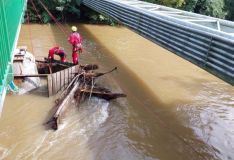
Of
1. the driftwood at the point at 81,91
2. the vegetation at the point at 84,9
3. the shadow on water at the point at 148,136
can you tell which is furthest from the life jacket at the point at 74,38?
the vegetation at the point at 84,9

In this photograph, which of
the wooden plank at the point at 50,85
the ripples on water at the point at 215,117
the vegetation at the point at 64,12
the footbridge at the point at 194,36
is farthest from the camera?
the vegetation at the point at 64,12

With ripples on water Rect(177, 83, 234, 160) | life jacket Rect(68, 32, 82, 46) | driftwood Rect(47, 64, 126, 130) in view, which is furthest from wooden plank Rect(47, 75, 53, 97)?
ripples on water Rect(177, 83, 234, 160)

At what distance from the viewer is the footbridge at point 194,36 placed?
6.54 metres

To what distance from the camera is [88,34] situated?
20422 mm

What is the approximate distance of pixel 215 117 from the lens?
32.0 feet

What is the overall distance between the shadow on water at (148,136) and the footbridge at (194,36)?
194 cm

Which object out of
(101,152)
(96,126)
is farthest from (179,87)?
(101,152)

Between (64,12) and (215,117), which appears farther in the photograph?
(64,12)

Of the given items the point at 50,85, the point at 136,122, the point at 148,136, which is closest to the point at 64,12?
the point at 50,85

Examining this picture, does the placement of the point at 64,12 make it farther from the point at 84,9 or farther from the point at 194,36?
the point at 194,36

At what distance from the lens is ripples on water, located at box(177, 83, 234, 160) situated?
8.34m

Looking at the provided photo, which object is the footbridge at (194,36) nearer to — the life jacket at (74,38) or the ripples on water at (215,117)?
the life jacket at (74,38)

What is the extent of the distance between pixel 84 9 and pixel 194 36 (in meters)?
17.1

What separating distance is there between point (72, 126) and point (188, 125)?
10.1 feet
